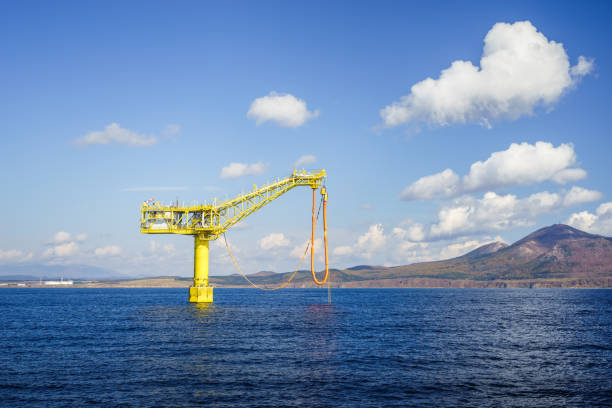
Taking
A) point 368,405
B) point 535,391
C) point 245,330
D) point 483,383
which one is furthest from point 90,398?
point 245,330

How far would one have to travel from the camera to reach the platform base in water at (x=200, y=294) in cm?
6106

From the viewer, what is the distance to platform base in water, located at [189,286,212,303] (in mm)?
61062

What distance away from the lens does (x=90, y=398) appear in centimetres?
2058

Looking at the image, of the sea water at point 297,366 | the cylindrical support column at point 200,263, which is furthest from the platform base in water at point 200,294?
the sea water at point 297,366

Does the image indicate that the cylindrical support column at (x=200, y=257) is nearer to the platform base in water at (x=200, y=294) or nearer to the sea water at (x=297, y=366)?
the platform base in water at (x=200, y=294)

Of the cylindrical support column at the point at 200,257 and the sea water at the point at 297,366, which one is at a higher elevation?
the cylindrical support column at the point at 200,257

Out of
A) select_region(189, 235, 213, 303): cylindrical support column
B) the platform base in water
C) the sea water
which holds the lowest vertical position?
the sea water

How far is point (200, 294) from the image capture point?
61719mm

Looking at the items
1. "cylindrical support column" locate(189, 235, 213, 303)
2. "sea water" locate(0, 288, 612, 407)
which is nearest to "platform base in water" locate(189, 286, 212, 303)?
"cylindrical support column" locate(189, 235, 213, 303)

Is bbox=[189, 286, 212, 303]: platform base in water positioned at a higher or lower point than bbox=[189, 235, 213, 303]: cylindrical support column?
lower

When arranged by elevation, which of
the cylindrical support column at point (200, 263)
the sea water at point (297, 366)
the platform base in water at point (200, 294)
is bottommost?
the sea water at point (297, 366)

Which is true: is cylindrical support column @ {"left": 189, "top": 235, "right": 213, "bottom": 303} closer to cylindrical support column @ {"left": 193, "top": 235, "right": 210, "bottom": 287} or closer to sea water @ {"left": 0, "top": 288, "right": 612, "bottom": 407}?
cylindrical support column @ {"left": 193, "top": 235, "right": 210, "bottom": 287}

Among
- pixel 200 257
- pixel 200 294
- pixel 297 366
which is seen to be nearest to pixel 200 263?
pixel 200 257

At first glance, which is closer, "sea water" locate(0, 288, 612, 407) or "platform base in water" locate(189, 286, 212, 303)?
"sea water" locate(0, 288, 612, 407)
